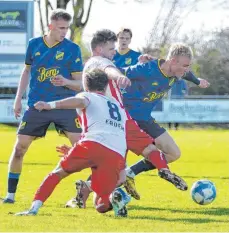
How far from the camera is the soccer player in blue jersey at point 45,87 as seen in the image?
32.6 ft

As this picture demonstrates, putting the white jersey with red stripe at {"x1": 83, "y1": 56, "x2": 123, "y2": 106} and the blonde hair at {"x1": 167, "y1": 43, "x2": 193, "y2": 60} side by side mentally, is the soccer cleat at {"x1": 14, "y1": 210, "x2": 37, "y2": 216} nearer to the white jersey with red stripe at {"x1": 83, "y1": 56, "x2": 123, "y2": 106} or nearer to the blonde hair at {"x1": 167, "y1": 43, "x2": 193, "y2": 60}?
the white jersey with red stripe at {"x1": 83, "y1": 56, "x2": 123, "y2": 106}

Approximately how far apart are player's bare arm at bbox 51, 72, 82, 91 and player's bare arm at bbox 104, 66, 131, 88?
83cm

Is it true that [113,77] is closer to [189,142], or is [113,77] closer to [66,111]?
[66,111]

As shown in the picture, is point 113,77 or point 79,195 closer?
point 113,77

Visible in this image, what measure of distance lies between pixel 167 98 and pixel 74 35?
470 inches

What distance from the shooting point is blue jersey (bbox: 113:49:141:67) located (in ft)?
38.2

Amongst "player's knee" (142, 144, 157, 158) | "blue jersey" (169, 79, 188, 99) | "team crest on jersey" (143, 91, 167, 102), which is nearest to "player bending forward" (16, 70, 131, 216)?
"player's knee" (142, 144, 157, 158)

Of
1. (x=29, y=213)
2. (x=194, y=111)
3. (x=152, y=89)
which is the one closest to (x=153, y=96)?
(x=152, y=89)

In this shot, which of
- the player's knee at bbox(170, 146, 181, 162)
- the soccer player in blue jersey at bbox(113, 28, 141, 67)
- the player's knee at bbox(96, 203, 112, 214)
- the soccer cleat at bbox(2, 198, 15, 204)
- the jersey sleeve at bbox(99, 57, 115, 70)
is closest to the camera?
the player's knee at bbox(96, 203, 112, 214)

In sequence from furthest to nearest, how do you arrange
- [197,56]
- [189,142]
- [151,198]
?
[197,56]
[189,142]
[151,198]

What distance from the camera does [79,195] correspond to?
30.4ft

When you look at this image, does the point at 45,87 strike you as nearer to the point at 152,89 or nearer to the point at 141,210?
the point at 152,89

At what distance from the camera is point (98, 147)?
8.31 meters

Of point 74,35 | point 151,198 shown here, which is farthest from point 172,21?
point 151,198
